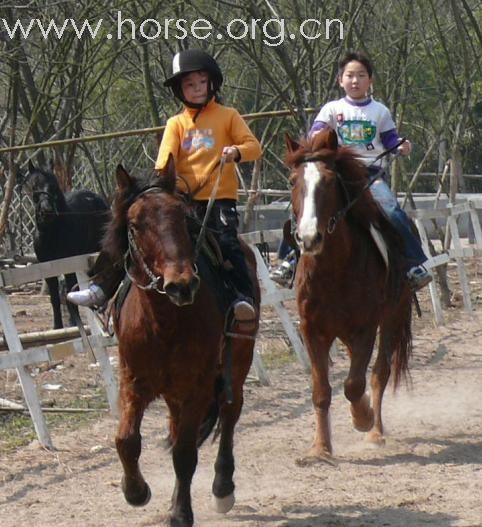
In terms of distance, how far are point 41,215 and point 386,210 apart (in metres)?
7.27

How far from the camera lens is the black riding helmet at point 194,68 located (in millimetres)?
6793

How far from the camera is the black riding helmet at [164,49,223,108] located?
6793mm

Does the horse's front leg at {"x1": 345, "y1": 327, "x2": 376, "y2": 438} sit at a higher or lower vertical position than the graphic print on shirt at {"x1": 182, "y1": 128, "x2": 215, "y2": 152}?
lower

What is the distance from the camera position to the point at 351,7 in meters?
14.0

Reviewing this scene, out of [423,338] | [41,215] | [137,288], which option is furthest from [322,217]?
[41,215]

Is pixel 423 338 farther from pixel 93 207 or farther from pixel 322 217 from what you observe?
pixel 322 217

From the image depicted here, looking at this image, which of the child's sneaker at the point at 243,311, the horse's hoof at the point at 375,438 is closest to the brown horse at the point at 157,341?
the child's sneaker at the point at 243,311

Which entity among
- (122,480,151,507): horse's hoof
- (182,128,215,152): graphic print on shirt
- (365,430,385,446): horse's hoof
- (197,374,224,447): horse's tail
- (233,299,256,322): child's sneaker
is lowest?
(365,430,385,446): horse's hoof

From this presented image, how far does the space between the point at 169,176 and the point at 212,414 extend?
1.44 m

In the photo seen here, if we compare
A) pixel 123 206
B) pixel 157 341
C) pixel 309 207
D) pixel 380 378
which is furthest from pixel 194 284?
pixel 380 378

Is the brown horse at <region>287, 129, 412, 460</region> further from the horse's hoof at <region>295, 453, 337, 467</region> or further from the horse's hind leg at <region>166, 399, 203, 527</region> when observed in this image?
the horse's hind leg at <region>166, 399, 203, 527</region>

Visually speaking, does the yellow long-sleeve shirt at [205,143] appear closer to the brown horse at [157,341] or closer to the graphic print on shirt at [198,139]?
the graphic print on shirt at [198,139]

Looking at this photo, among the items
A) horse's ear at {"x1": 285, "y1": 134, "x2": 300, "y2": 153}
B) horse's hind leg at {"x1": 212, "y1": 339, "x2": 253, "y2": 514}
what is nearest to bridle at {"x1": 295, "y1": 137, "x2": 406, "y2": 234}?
horse's ear at {"x1": 285, "y1": 134, "x2": 300, "y2": 153}

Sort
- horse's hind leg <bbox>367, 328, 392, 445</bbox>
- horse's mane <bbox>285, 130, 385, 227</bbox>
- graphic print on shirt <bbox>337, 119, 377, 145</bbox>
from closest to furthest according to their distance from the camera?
horse's mane <bbox>285, 130, 385, 227</bbox>
horse's hind leg <bbox>367, 328, 392, 445</bbox>
graphic print on shirt <bbox>337, 119, 377, 145</bbox>
